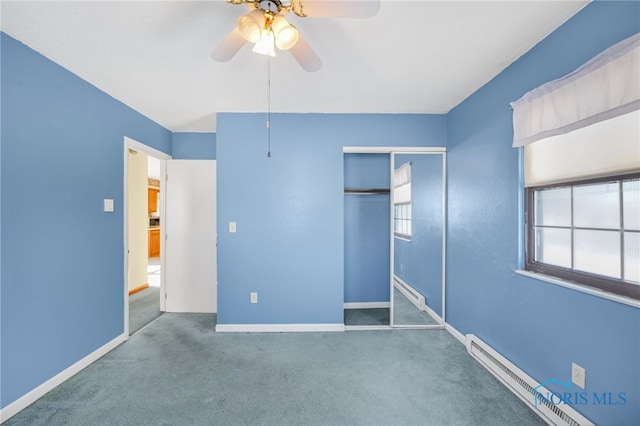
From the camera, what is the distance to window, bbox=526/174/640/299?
1.34m

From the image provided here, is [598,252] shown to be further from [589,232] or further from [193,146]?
[193,146]

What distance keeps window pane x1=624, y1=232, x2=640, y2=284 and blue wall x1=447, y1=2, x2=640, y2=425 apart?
179 millimetres

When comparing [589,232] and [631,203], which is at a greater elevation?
[631,203]

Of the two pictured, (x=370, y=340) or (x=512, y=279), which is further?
(x=370, y=340)

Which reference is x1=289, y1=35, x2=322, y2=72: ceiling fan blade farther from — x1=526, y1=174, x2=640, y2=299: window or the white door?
the white door

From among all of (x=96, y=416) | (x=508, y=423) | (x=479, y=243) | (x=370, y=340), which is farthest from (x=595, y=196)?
(x=96, y=416)

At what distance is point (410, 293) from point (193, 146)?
3.79 metres

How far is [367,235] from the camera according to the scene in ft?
12.3

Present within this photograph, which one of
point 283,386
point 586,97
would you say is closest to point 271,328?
point 283,386

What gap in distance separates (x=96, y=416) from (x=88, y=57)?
8.49 feet

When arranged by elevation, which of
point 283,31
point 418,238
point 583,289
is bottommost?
A: point 583,289

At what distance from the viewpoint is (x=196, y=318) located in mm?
3344

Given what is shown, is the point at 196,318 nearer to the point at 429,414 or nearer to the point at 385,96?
the point at 429,414

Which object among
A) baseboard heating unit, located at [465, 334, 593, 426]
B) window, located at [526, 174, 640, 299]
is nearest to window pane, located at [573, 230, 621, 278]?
window, located at [526, 174, 640, 299]
